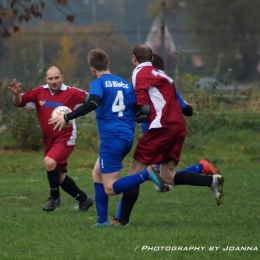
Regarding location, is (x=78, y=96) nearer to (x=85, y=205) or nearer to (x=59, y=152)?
(x=59, y=152)

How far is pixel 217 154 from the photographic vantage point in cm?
1537

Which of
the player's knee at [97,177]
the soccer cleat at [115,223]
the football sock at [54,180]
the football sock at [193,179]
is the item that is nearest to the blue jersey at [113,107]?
the player's knee at [97,177]

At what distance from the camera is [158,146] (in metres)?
7.53

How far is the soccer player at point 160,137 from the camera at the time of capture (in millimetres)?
7543

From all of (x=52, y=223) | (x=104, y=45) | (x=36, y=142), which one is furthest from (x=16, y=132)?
(x=52, y=223)

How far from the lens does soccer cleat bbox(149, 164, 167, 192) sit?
7.20 meters

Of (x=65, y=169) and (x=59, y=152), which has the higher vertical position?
(x=59, y=152)

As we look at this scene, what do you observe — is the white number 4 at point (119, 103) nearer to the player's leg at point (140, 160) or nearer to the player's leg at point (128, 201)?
the player's leg at point (140, 160)

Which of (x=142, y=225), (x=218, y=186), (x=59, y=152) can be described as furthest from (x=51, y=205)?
(x=218, y=186)

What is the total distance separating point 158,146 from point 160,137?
9cm

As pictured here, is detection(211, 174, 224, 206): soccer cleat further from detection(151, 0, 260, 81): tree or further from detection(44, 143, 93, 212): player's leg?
detection(151, 0, 260, 81): tree

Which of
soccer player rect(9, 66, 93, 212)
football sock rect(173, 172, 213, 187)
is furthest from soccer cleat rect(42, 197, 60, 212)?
football sock rect(173, 172, 213, 187)

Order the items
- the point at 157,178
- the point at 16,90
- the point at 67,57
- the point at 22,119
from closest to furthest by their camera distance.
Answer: the point at 157,178, the point at 16,90, the point at 22,119, the point at 67,57

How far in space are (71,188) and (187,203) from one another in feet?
4.91
